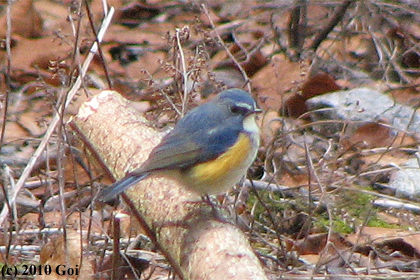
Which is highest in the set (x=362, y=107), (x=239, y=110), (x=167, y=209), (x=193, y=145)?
(x=239, y=110)

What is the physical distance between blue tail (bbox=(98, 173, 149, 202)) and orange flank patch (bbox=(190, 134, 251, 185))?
1.22ft

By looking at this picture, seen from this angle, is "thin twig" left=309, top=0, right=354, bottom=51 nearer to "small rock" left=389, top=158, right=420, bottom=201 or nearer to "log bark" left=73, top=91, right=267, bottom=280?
"small rock" left=389, top=158, right=420, bottom=201

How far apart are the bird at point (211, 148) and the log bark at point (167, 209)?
0.16 m

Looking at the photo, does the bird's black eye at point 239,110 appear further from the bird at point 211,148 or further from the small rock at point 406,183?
the small rock at point 406,183

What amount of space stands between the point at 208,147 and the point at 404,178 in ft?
7.75

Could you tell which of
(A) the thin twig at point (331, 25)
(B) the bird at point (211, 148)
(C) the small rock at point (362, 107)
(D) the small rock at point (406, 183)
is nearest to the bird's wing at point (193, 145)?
(B) the bird at point (211, 148)

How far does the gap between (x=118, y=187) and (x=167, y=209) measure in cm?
36

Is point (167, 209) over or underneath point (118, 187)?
underneath

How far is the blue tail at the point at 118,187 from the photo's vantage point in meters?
4.21

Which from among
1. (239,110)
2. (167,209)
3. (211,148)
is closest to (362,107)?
(239,110)

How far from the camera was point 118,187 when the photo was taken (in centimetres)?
423

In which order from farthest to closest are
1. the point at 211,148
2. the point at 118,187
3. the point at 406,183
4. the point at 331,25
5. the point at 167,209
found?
1. the point at 331,25
2. the point at 406,183
3. the point at 211,148
4. the point at 167,209
5. the point at 118,187

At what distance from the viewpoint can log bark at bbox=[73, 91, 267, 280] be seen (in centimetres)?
383

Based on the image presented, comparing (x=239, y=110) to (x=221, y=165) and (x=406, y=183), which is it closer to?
(x=221, y=165)
